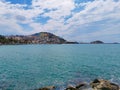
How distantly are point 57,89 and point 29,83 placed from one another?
7167 millimetres

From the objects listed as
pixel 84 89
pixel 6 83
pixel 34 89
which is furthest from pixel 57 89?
pixel 6 83

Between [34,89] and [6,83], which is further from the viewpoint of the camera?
[6,83]

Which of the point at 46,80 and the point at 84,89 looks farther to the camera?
the point at 46,80

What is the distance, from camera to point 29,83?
36750mm

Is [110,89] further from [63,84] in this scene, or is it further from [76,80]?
[76,80]

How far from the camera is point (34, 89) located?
32125 mm

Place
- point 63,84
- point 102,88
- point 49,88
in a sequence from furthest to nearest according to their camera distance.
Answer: point 63,84
point 49,88
point 102,88

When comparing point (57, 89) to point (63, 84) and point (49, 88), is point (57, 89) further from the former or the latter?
point (63, 84)

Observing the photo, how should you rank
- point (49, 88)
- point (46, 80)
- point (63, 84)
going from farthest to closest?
point (46, 80), point (63, 84), point (49, 88)

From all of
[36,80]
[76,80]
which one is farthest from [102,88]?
[36,80]

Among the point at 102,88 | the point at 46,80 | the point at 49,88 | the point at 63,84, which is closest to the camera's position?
the point at 102,88

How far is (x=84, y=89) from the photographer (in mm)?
27281

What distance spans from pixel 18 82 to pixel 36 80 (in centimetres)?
356

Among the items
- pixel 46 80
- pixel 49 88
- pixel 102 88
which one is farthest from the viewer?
pixel 46 80
